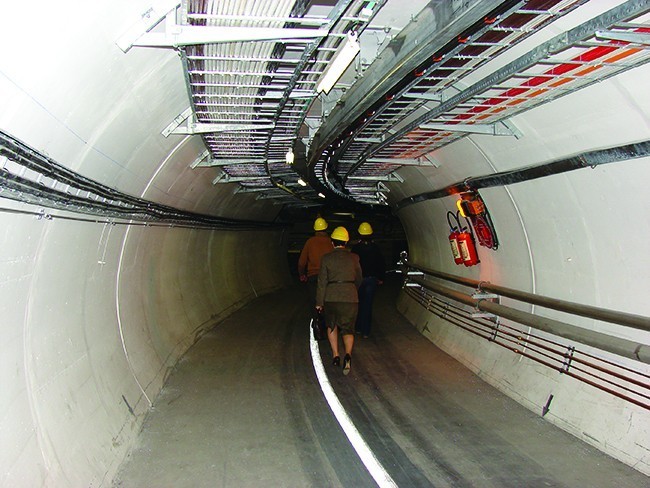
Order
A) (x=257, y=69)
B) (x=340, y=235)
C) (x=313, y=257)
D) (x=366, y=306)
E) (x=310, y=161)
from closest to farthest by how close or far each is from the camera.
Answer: (x=257, y=69)
(x=340, y=235)
(x=310, y=161)
(x=366, y=306)
(x=313, y=257)

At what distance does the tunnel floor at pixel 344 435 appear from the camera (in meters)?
4.89

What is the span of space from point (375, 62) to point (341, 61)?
2.41 ft

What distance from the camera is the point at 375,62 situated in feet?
16.8

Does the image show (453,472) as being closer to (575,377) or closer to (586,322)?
(575,377)

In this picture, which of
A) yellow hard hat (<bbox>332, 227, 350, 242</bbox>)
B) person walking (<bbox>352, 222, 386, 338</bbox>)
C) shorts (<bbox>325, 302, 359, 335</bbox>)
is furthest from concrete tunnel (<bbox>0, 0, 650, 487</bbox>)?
person walking (<bbox>352, 222, 386, 338</bbox>)

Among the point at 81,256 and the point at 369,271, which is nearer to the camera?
the point at 81,256

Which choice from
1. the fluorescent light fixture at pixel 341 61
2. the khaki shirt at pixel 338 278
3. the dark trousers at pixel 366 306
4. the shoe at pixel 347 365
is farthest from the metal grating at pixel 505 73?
the dark trousers at pixel 366 306

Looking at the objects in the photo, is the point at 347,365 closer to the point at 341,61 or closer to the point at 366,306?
the point at 366,306

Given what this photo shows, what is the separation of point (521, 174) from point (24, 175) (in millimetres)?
4952

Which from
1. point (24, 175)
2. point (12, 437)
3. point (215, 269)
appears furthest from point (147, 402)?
point (215, 269)

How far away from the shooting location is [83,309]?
5.32 m

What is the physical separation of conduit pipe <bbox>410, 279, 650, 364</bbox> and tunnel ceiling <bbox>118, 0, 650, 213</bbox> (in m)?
2.07


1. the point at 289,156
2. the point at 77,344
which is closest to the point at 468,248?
the point at 289,156

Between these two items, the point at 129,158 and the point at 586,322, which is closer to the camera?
the point at 129,158
